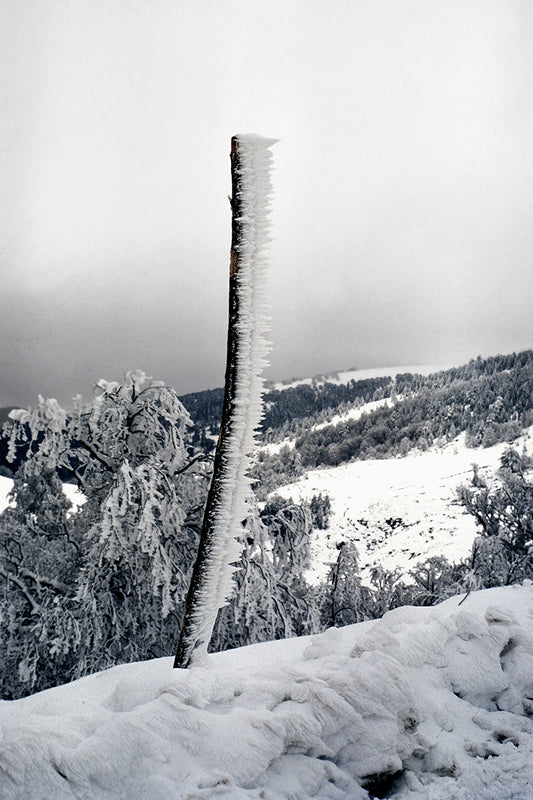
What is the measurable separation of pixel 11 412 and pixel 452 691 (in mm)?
6494

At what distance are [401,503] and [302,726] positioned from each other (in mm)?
52588

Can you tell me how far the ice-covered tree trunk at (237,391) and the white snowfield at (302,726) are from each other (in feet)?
1.63

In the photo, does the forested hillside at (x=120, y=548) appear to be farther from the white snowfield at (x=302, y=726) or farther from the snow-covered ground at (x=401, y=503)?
the snow-covered ground at (x=401, y=503)

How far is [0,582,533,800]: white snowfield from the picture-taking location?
2.04 meters

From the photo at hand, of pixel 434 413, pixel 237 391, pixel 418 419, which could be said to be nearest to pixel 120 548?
pixel 237 391

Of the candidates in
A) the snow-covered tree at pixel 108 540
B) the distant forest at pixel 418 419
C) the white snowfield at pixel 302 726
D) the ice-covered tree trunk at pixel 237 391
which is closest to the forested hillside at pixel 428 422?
the distant forest at pixel 418 419

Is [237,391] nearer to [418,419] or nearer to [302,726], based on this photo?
[302,726]

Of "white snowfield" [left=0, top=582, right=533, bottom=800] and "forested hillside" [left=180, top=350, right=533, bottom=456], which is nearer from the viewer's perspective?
"white snowfield" [left=0, top=582, right=533, bottom=800]

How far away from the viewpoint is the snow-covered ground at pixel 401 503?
36812 mm

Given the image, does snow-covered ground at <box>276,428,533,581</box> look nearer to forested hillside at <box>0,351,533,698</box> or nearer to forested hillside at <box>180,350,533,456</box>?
forested hillside at <box>180,350,533,456</box>

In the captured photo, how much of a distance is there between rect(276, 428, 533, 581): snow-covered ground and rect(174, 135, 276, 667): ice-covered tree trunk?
1195 inches

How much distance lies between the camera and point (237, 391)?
10.1 ft

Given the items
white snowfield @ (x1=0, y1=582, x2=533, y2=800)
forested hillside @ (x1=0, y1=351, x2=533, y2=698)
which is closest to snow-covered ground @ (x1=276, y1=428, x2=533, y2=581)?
forested hillside @ (x1=0, y1=351, x2=533, y2=698)

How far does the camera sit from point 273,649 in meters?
3.57
